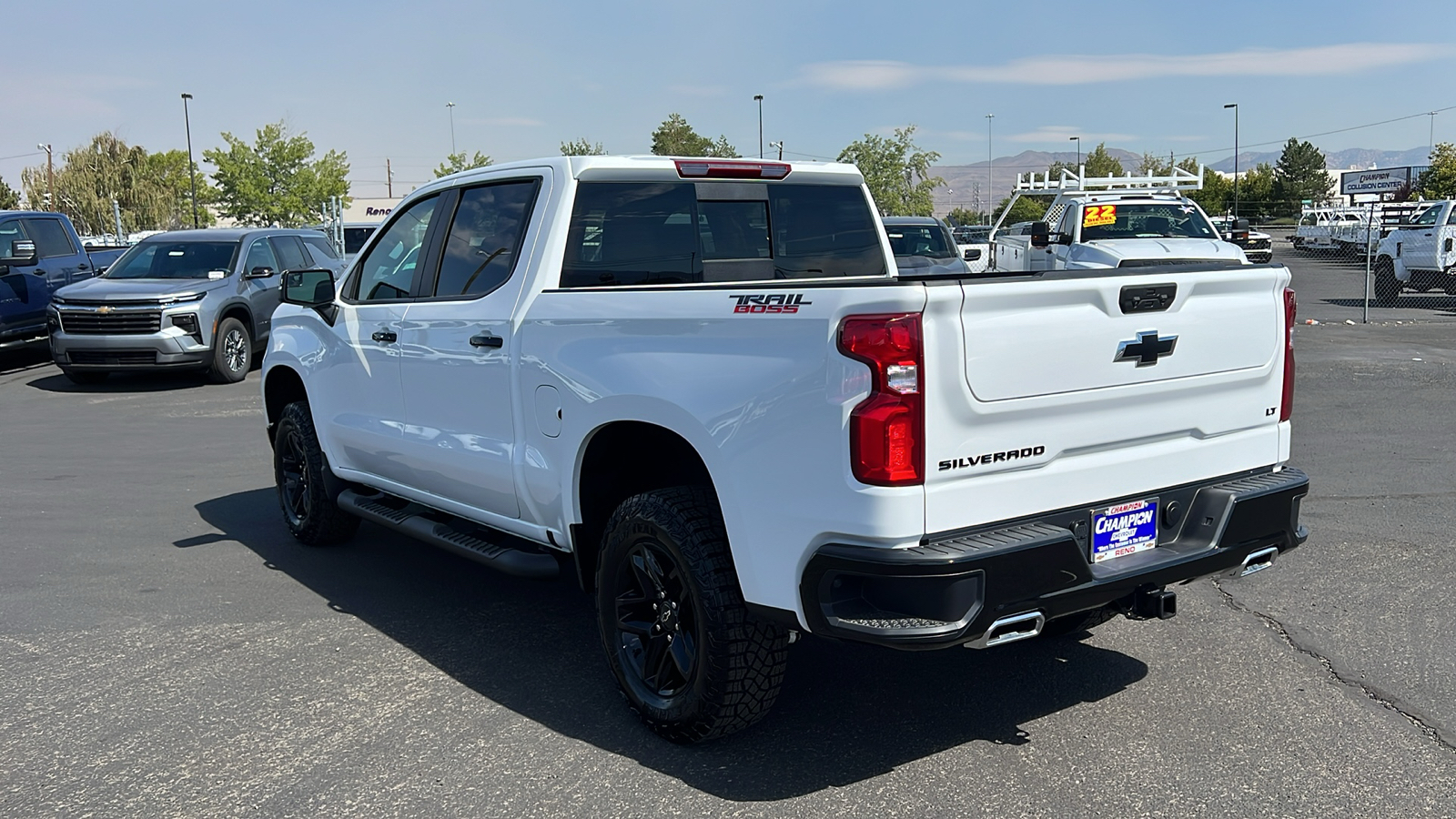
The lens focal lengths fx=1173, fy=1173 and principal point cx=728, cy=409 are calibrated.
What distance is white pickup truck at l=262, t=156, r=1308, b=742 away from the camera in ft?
10.8

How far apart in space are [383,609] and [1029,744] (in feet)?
10.2

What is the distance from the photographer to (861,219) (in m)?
5.57

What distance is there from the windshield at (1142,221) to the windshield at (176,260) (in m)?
12.0

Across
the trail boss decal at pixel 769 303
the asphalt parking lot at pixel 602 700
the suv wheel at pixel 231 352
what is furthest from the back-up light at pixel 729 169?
the suv wheel at pixel 231 352

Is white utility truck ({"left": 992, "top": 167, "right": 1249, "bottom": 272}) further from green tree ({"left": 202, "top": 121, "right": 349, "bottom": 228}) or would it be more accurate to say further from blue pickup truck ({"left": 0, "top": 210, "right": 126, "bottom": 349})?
green tree ({"left": 202, "top": 121, "right": 349, "bottom": 228})

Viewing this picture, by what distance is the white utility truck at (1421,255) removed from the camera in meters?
20.8

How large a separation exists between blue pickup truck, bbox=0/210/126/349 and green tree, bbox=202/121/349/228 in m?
43.2

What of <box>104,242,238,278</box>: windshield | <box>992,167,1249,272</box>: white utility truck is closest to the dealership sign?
<box>992,167,1249,272</box>: white utility truck

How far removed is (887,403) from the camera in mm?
3217

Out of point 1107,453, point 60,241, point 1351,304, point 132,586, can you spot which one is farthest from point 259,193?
point 1107,453

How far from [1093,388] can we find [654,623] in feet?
5.51

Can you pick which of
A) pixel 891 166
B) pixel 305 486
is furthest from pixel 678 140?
pixel 305 486

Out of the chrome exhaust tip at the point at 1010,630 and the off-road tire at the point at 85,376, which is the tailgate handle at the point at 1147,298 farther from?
the off-road tire at the point at 85,376

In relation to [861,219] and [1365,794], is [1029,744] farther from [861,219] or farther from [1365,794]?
[861,219]
